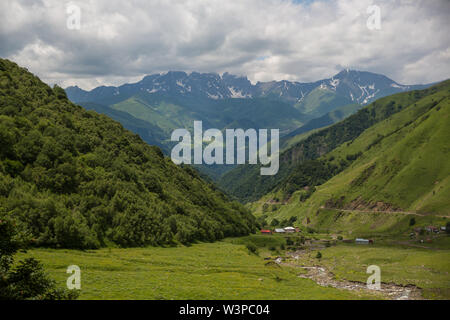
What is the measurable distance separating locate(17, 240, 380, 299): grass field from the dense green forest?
9816mm

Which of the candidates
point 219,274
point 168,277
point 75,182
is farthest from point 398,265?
point 75,182

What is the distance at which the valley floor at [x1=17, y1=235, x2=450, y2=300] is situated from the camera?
60062 mm

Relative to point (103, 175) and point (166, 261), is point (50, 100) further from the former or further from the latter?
point (166, 261)

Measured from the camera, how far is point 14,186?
89.3m

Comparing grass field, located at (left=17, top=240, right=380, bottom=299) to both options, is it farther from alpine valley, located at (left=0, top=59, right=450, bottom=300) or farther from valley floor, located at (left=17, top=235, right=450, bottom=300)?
alpine valley, located at (left=0, top=59, right=450, bottom=300)

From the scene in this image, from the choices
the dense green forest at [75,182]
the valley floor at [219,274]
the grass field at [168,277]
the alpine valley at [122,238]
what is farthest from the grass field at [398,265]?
the dense green forest at [75,182]

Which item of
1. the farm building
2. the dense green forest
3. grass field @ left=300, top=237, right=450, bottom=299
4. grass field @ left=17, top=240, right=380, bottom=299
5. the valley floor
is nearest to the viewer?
grass field @ left=17, top=240, right=380, bottom=299

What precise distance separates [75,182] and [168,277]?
60.1 meters

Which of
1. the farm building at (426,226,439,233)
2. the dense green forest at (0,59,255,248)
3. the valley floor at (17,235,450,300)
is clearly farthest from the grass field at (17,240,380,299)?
→ the farm building at (426,226,439,233)

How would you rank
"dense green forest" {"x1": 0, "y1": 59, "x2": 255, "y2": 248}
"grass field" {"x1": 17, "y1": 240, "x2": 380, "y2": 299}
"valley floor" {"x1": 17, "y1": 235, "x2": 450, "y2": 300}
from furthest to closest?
"dense green forest" {"x1": 0, "y1": 59, "x2": 255, "y2": 248} → "valley floor" {"x1": 17, "y1": 235, "x2": 450, "y2": 300} → "grass field" {"x1": 17, "y1": 240, "x2": 380, "y2": 299}

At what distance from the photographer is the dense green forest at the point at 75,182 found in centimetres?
8650

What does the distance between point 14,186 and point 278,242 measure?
141829mm

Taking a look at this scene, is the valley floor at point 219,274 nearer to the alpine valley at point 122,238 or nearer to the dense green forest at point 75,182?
the alpine valley at point 122,238
